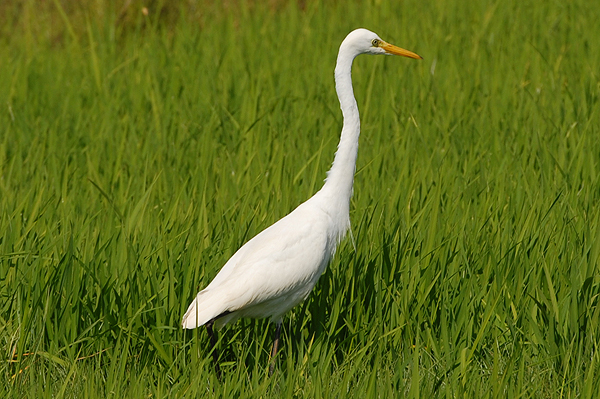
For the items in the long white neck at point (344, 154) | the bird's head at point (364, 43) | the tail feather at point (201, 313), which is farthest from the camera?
the bird's head at point (364, 43)

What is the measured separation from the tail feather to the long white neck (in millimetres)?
755

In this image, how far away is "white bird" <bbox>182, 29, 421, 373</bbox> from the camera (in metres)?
3.05

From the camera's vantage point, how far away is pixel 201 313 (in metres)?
2.97

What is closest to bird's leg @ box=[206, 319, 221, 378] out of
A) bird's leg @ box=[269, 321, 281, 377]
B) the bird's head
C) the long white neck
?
bird's leg @ box=[269, 321, 281, 377]

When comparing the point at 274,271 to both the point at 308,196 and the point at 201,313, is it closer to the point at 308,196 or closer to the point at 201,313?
the point at 201,313

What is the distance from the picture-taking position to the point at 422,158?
4.88 m

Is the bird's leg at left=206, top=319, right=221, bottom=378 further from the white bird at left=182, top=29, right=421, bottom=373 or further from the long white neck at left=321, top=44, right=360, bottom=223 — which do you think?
the long white neck at left=321, top=44, right=360, bottom=223

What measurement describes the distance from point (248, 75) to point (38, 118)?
1831 mm

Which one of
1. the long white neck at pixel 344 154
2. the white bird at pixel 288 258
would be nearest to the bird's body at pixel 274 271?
the white bird at pixel 288 258

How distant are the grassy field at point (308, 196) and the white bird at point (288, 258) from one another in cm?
15

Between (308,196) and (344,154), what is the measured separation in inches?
39.4

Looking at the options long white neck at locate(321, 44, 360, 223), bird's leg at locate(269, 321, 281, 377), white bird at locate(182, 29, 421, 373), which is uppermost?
long white neck at locate(321, 44, 360, 223)

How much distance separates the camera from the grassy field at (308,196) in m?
2.98

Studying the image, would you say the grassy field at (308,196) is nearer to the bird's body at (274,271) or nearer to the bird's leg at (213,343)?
the bird's leg at (213,343)
